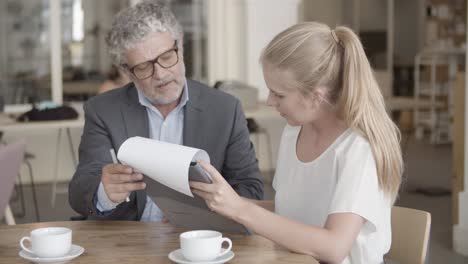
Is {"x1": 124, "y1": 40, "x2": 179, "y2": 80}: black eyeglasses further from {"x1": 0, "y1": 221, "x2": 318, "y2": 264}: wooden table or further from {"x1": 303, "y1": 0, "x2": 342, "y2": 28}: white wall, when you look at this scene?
{"x1": 303, "y1": 0, "x2": 342, "y2": 28}: white wall

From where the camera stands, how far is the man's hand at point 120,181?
177 cm

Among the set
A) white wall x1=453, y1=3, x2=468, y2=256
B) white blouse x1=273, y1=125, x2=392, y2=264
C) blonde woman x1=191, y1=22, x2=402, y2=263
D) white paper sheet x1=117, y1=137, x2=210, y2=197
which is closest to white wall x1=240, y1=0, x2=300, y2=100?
white wall x1=453, y1=3, x2=468, y2=256

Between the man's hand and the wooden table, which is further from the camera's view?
the man's hand

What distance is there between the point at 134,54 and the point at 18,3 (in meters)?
5.13

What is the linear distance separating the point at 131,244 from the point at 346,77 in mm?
614

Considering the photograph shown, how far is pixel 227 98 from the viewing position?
2.39 metres

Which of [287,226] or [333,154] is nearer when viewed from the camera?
[287,226]

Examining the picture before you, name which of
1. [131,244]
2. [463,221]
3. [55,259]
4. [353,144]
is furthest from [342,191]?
[463,221]

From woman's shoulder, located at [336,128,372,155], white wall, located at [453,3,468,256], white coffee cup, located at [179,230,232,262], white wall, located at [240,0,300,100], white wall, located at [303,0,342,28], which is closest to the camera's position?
white coffee cup, located at [179,230,232,262]

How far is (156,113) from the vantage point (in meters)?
2.36

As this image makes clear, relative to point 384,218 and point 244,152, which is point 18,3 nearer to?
point 244,152

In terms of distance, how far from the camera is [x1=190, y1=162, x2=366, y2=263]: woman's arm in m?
1.59

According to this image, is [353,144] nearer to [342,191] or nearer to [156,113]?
[342,191]

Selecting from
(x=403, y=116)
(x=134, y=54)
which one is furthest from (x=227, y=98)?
(x=403, y=116)
